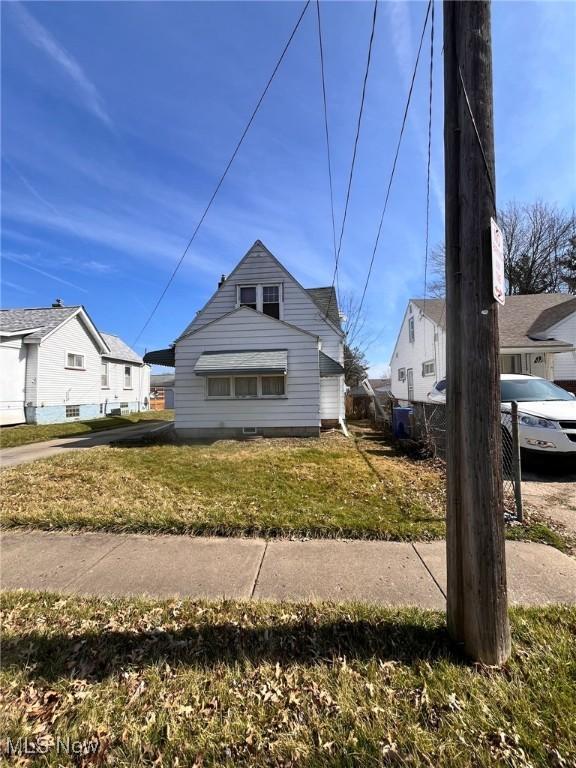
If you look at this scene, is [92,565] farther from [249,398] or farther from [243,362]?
[249,398]

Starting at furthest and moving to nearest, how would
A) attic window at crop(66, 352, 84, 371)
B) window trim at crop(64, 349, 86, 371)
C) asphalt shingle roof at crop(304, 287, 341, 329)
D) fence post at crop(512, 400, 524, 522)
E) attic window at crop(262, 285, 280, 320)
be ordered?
attic window at crop(66, 352, 84, 371)
window trim at crop(64, 349, 86, 371)
asphalt shingle roof at crop(304, 287, 341, 329)
attic window at crop(262, 285, 280, 320)
fence post at crop(512, 400, 524, 522)

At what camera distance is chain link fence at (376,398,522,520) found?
4363 millimetres

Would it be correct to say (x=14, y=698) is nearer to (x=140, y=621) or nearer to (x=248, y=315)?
(x=140, y=621)

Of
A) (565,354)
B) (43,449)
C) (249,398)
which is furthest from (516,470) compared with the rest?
(565,354)

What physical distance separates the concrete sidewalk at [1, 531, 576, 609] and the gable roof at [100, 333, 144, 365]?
68.7ft

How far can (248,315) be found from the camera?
11422mm

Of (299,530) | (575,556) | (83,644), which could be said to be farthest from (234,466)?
(575,556)

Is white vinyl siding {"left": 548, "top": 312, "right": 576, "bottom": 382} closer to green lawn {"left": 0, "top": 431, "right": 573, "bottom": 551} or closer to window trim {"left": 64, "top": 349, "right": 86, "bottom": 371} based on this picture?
green lawn {"left": 0, "top": 431, "right": 573, "bottom": 551}

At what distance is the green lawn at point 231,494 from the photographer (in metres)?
4.23

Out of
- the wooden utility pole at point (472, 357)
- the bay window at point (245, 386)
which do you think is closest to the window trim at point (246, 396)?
the bay window at point (245, 386)

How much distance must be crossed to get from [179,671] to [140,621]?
23.8 inches

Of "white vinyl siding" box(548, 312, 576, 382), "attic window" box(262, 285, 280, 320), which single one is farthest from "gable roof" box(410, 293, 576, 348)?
"attic window" box(262, 285, 280, 320)

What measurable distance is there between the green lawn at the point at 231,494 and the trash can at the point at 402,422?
104 inches

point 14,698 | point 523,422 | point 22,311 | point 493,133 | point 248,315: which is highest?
point 22,311
